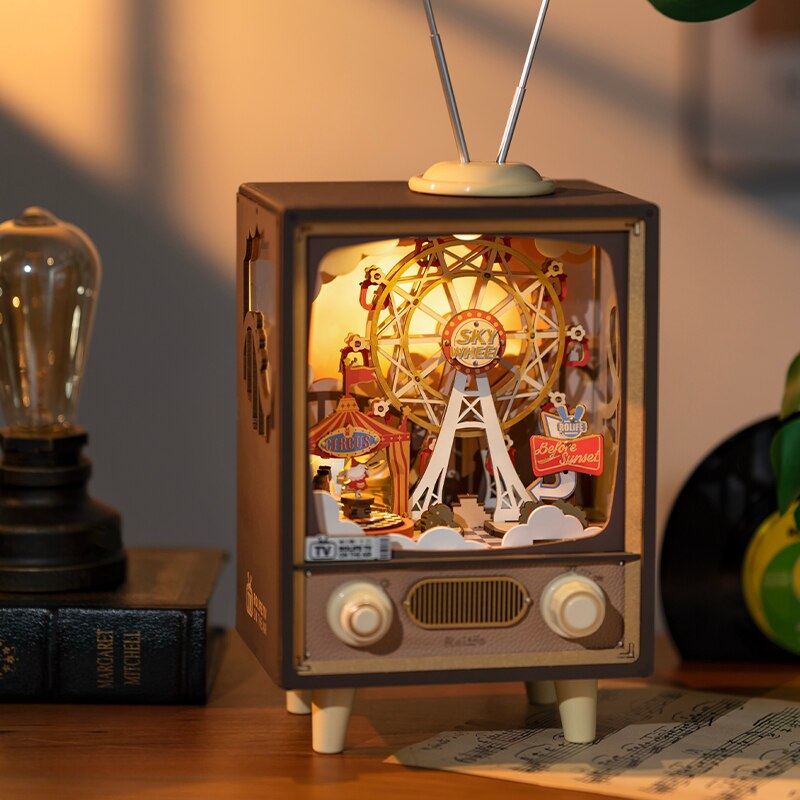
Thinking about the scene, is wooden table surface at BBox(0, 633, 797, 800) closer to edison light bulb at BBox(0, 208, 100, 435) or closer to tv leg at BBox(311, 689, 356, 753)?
tv leg at BBox(311, 689, 356, 753)

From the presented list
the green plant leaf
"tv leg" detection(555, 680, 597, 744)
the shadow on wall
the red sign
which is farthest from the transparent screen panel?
the shadow on wall

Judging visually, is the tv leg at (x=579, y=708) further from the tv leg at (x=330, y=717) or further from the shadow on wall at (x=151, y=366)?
the shadow on wall at (x=151, y=366)

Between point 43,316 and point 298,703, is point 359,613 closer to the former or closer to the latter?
point 298,703

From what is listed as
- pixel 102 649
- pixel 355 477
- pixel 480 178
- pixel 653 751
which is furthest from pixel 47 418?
pixel 653 751

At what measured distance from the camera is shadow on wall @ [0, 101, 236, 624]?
4.32ft

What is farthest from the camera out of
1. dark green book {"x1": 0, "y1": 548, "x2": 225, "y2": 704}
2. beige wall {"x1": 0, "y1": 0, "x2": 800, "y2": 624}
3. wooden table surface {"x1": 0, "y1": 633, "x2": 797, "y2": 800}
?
beige wall {"x1": 0, "y1": 0, "x2": 800, "y2": 624}

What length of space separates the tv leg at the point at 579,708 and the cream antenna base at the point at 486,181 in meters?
0.36

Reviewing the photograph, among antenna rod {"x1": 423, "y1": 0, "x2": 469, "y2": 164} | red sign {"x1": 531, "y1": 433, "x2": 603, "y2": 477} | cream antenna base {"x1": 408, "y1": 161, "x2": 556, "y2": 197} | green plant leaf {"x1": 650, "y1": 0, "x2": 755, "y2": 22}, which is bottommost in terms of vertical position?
red sign {"x1": 531, "y1": 433, "x2": 603, "y2": 477}

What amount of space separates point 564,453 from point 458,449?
79mm

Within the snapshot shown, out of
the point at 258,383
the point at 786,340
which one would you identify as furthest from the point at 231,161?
the point at 786,340

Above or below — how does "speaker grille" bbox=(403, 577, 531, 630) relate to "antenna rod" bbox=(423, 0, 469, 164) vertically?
below

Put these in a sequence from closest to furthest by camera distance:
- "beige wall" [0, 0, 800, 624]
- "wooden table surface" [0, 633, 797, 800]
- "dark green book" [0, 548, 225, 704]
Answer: "wooden table surface" [0, 633, 797, 800]
"dark green book" [0, 548, 225, 704]
"beige wall" [0, 0, 800, 624]

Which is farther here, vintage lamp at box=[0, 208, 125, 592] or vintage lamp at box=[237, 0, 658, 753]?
vintage lamp at box=[0, 208, 125, 592]

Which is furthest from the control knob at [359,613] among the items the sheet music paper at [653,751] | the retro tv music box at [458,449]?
the sheet music paper at [653,751]
